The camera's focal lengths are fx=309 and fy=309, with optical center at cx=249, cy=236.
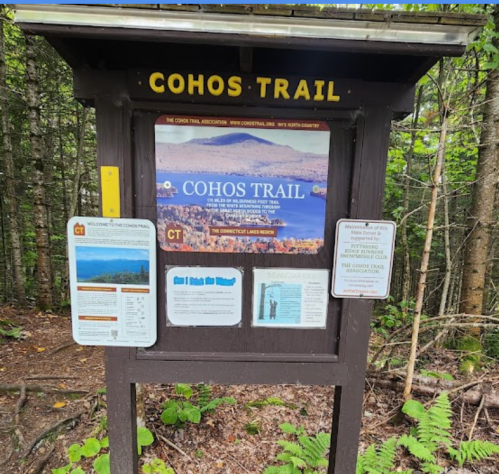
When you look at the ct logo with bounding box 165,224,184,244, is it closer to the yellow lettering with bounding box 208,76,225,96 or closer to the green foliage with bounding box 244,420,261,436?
the yellow lettering with bounding box 208,76,225,96

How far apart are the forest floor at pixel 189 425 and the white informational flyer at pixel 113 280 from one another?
1.70 metres

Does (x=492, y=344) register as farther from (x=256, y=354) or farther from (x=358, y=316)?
(x=256, y=354)

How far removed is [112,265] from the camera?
2037mm

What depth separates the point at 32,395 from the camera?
13.1 ft

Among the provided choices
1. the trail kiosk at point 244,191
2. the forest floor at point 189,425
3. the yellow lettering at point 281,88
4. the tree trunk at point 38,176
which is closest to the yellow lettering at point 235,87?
the trail kiosk at point 244,191

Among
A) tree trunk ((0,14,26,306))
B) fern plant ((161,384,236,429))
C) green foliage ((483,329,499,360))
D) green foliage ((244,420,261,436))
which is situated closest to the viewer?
fern plant ((161,384,236,429))

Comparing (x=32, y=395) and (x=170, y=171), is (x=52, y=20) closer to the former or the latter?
(x=170, y=171)

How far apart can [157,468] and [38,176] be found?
655 centimetres

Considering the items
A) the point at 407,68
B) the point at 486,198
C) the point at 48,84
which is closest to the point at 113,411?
the point at 407,68

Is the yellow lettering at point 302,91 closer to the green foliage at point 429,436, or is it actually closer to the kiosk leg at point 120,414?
the kiosk leg at point 120,414

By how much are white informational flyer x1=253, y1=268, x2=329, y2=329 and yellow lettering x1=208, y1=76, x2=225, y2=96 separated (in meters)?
1.17

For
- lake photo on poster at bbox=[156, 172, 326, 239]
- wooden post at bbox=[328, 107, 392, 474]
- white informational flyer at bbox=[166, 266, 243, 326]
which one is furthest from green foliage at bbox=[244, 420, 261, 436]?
lake photo on poster at bbox=[156, 172, 326, 239]

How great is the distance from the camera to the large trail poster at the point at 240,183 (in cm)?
199

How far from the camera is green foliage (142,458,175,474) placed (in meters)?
2.67
